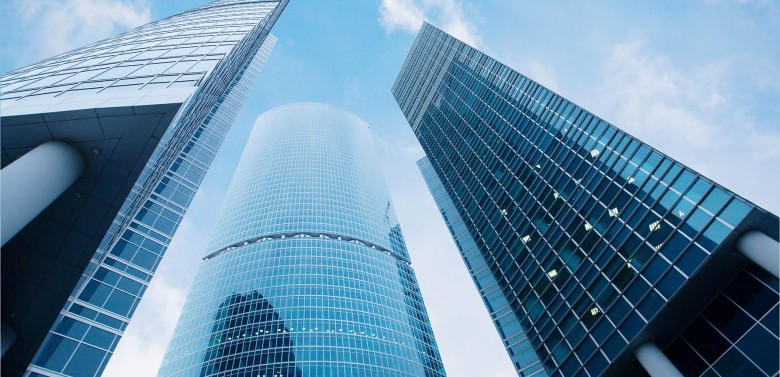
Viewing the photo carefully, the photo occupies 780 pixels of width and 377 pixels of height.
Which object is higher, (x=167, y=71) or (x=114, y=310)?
(x=167, y=71)

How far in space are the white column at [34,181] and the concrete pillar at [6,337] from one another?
8.76 m

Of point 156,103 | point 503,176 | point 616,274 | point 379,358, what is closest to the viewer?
point 156,103

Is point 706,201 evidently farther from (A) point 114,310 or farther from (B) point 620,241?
(A) point 114,310

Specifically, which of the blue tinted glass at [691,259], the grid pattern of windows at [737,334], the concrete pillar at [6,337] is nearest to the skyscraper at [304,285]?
the concrete pillar at [6,337]

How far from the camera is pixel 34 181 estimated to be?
16.4 meters

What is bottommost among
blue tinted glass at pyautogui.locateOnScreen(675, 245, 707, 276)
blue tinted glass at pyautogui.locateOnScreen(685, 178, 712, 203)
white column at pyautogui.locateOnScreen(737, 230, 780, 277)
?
white column at pyautogui.locateOnScreen(737, 230, 780, 277)

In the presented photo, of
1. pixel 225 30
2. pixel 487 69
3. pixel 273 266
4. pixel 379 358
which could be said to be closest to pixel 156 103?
pixel 225 30

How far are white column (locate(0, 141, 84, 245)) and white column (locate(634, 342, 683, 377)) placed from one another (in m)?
34.6

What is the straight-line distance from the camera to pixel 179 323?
336 ft

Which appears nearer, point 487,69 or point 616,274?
point 616,274

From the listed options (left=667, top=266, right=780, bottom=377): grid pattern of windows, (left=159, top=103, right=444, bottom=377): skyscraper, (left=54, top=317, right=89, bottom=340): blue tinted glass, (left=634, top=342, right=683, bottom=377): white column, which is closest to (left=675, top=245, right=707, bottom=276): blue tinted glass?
(left=667, top=266, right=780, bottom=377): grid pattern of windows

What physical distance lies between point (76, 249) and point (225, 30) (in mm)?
24134

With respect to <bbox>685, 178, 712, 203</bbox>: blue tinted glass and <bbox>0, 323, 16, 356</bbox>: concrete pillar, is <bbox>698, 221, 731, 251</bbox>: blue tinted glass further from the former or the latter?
<bbox>0, 323, 16, 356</bbox>: concrete pillar

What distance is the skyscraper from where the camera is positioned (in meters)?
87.0
